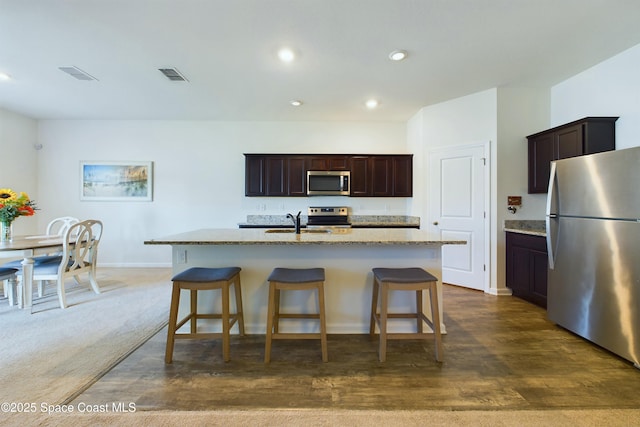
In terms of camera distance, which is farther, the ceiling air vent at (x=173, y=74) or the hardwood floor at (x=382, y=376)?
the ceiling air vent at (x=173, y=74)

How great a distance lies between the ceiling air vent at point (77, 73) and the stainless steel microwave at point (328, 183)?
3.14 meters

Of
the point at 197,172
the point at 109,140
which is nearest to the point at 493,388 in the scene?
the point at 197,172

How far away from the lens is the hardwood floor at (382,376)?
60.3 inches

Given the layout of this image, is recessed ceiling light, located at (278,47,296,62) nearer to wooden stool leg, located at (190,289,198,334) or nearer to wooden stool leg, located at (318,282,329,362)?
wooden stool leg, located at (318,282,329,362)

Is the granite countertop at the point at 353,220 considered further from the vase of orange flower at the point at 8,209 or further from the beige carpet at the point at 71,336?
the vase of orange flower at the point at 8,209

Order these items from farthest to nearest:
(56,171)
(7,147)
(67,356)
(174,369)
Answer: (56,171) < (7,147) < (67,356) < (174,369)

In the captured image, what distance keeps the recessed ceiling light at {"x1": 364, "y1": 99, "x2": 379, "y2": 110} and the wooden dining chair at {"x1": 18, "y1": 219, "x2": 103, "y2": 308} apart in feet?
13.4

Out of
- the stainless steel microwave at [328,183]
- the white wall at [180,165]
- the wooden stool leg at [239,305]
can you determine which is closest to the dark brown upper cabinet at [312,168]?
the stainless steel microwave at [328,183]

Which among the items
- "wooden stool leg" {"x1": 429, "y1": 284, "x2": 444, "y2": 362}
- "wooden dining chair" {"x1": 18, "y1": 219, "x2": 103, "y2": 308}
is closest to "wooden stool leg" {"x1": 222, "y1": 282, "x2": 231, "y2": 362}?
"wooden stool leg" {"x1": 429, "y1": 284, "x2": 444, "y2": 362}

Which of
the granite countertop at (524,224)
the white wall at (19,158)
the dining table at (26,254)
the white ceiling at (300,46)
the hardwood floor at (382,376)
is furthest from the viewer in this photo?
the white wall at (19,158)

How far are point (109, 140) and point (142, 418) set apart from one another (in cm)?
511

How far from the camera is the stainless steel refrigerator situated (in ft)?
6.14

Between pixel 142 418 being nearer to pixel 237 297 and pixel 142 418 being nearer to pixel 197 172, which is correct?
pixel 237 297

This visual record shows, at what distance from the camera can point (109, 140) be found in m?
4.75
